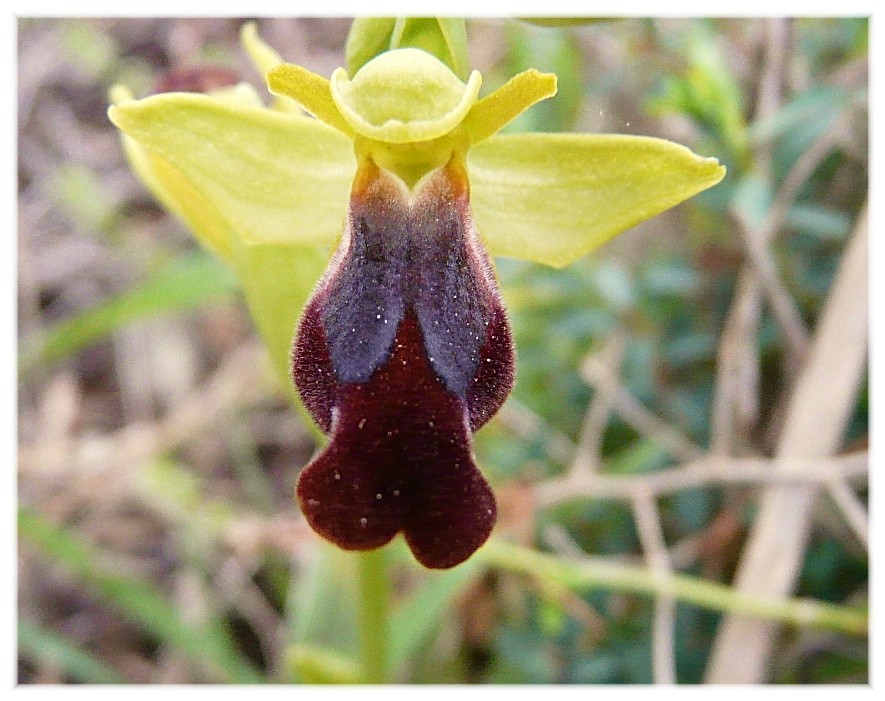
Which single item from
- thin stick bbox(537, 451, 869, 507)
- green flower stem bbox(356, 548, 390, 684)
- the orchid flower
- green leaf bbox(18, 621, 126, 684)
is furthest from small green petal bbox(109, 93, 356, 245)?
green leaf bbox(18, 621, 126, 684)

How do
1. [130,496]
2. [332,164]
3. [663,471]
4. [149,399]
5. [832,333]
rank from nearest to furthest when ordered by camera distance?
[332,164] → [832,333] → [663,471] → [130,496] → [149,399]

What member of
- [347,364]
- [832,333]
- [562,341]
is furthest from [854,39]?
[347,364]

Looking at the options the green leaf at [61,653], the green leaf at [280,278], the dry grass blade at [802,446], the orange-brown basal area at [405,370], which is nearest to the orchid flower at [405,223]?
the orange-brown basal area at [405,370]

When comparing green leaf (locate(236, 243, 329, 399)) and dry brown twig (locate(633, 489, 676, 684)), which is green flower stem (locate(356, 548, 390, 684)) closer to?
green leaf (locate(236, 243, 329, 399))

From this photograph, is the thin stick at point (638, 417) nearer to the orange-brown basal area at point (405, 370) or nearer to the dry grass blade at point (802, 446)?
the dry grass blade at point (802, 446)

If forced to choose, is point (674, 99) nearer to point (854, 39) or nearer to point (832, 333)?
point (854, 39)

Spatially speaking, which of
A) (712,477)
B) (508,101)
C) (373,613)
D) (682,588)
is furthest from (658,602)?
(508,101)
